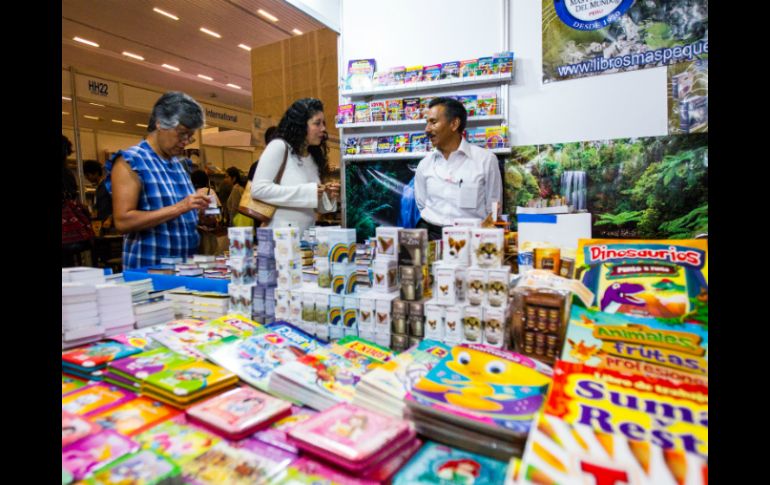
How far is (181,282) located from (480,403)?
73.7 inches

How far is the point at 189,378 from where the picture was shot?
1271 mm

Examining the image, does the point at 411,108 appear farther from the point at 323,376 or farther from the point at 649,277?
the point at 323,376

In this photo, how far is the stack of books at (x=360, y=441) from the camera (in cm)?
90

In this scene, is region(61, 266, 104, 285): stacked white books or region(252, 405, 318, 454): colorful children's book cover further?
region(61, 266, 104, 285): stacked white books

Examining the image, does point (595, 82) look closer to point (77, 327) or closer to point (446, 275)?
point (446, 275)

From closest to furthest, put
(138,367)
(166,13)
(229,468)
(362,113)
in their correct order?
(229,468)
(138,367)
(362,113)
(166,13)

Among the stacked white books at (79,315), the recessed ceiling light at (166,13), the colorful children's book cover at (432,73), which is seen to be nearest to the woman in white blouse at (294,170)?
the colorful children's book cover at (432,73)

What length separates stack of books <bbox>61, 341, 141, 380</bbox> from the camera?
1389 mm

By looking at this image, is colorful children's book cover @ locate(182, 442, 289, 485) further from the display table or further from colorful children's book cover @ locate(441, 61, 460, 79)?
colorful children's book cover @ locate(441, 61, 460, 79)

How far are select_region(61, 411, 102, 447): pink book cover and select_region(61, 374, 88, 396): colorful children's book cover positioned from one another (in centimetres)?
25

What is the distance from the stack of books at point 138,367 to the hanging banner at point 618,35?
384 cm

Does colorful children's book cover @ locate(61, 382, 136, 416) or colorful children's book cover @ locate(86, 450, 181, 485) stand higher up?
colorful children's book cover @ locate(61, 382, 136, 416)

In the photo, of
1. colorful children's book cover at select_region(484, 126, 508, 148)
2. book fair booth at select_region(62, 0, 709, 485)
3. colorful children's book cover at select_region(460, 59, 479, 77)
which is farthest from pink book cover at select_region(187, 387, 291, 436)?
colorful children's book cover at select_region(460, 59, 479, 77)

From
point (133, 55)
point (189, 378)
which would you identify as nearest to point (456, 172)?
point (189, 378)
